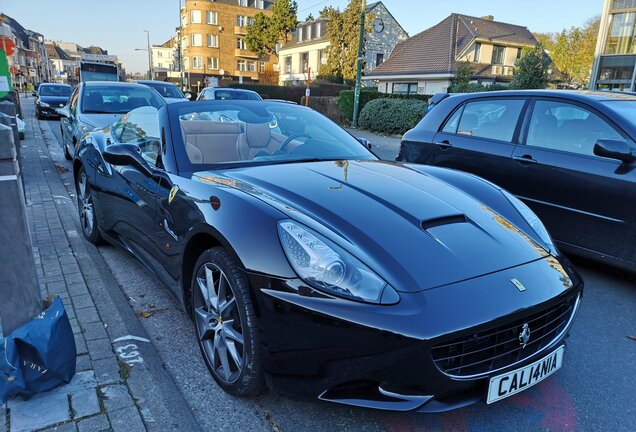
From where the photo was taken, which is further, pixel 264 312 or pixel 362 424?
pixel 362 424

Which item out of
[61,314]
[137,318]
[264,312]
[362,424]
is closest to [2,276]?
[61,314]

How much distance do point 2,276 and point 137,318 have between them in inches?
41.5

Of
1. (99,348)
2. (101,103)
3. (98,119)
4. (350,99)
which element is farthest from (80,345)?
(350,99)

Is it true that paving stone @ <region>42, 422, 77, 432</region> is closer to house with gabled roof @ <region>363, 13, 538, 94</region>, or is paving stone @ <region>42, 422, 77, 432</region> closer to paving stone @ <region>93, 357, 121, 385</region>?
paving stone @ <region>93, 357, 121, 385</region>

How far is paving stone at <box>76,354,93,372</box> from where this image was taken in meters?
2.39

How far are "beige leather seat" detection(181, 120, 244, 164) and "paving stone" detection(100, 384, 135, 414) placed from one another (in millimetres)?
1363

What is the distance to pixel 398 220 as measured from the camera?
2.19 meters

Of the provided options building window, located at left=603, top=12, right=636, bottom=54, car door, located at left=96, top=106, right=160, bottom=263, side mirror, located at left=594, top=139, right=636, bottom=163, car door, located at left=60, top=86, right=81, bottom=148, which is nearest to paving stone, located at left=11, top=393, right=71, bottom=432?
car door, located at left=96, top=106, right=160, bottom=263

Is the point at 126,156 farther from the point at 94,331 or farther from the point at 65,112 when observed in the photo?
the point at 65,112

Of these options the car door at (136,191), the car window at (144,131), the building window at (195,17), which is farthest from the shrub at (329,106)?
the building window at (195,17)

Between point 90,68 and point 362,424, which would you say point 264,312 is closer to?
point 362,424

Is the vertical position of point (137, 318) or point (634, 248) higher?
point (634, 248)

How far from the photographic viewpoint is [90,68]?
26.6m

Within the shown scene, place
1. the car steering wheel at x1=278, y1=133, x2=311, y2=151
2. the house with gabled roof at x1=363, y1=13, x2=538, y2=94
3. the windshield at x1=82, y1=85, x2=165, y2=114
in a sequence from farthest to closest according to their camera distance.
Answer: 1. the house with gabled roof at x1=363, y1=13, x2=538, y2=94
2. the windshield at x1=82, y1=85, x2=165, y2=114
3. the car steering wheel at x1=278, y1=133, x2=311, y2=151
